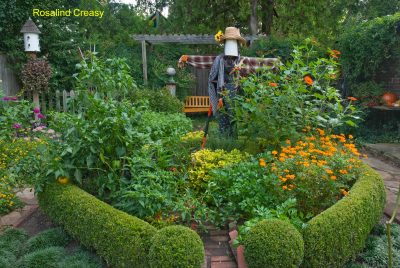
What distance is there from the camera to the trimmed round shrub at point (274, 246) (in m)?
2.06

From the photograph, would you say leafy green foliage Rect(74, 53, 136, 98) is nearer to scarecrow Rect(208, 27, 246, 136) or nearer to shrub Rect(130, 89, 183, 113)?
scarecrow Rect(208, 27, 246, 136)

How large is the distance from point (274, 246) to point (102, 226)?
120 cm

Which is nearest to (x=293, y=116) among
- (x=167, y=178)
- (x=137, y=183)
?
(x=167, y=178)

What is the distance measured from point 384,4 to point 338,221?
600 inches

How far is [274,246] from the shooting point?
Result: 6.81 feet

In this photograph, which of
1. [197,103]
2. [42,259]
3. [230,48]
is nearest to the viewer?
[42,259]

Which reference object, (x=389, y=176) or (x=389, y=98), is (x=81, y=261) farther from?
(x=389, y=98)

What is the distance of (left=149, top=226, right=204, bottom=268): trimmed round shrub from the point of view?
2.05m

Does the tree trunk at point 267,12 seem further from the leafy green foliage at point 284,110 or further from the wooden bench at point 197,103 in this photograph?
the leafy green foliage at point 284,110

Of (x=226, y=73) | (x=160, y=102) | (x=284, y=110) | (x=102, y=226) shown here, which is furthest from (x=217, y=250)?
(x=160, y=102)

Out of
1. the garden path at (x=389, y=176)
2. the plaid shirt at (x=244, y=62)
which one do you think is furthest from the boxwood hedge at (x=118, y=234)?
the plaid shirt at (x=244, y=62)

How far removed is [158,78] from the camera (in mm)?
10211

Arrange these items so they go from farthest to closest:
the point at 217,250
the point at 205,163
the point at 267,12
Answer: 1. the point at 267,12
2. the point at 205,163
3. the point at 217,250

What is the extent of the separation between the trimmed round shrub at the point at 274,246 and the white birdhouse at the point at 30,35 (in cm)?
685
